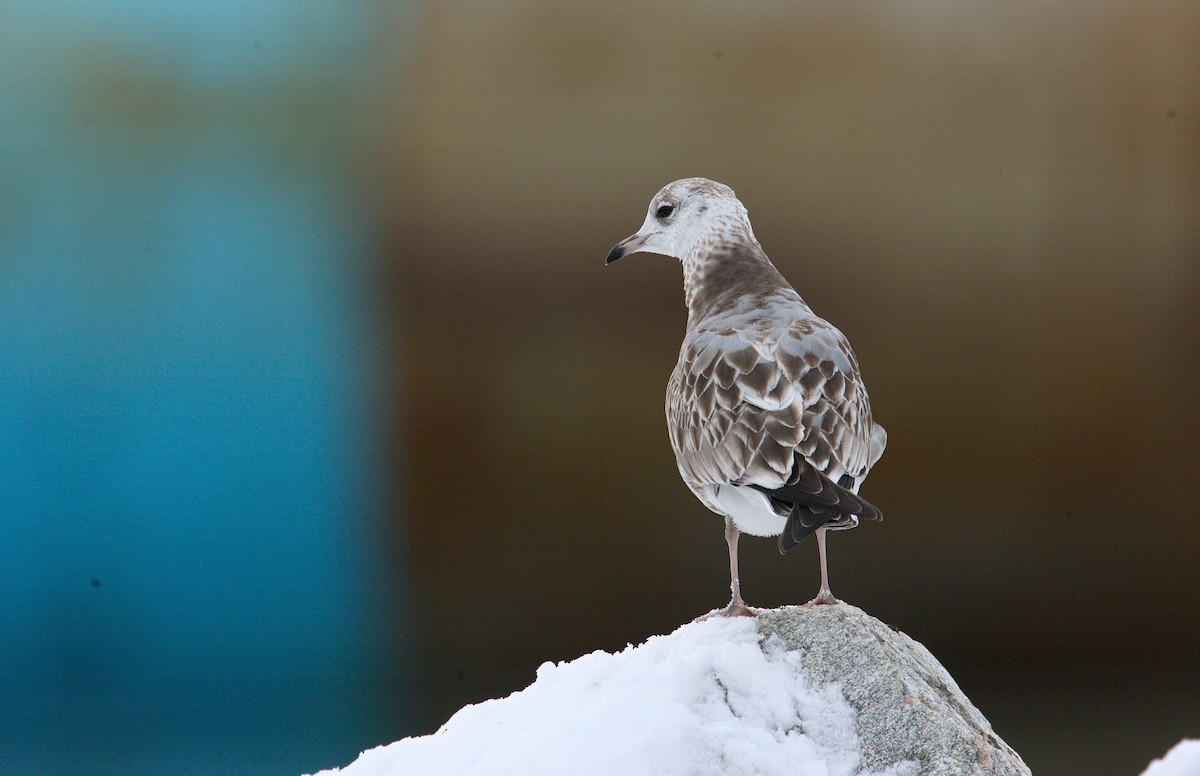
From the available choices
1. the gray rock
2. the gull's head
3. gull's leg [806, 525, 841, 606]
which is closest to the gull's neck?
the gull's head

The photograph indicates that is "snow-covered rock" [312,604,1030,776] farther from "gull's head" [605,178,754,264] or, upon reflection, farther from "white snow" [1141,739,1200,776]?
"gull's head" [605,178,754,264]

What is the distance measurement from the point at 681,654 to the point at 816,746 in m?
0.41

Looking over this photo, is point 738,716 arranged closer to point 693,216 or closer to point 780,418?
point 780,418

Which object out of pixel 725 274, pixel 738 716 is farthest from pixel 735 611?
pixel 725 274

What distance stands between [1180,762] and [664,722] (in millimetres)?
1065

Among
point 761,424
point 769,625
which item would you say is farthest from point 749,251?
point 769,625

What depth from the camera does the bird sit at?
9.11 feet

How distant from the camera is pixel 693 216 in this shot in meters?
3.94

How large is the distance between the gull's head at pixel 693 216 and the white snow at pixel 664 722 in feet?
4.89

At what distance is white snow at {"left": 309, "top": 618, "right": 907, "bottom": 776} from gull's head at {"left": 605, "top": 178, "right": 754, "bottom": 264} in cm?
149

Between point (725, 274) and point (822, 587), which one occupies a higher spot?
point (725, 274)

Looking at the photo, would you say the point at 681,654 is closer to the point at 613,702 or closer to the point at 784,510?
the point at 613,702

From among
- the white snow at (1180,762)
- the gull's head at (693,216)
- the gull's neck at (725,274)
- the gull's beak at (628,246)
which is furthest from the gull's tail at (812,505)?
the gull's beak at (628,246)

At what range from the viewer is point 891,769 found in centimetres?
246
